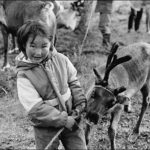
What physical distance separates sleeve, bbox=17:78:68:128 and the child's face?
196 mm

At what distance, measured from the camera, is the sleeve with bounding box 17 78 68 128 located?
247cm

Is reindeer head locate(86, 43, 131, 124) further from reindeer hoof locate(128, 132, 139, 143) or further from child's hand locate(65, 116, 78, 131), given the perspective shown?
reindeer hoof locate(128, 132, 139, 143)

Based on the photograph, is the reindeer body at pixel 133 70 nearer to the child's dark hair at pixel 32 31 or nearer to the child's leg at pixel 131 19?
the child's dark hair at pixel 32 31

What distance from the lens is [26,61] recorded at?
100 inches

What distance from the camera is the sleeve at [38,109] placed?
2.47m

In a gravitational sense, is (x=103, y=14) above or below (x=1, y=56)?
above

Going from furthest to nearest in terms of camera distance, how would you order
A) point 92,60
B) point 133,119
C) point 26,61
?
1. point 92,60
2. point 133,119
3. point 26,61

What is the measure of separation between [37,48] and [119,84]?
1.44 m

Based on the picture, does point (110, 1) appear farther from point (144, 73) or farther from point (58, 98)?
point (58, 98)

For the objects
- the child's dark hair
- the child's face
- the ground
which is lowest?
the ground

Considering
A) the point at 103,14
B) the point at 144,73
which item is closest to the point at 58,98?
the point at 144,73

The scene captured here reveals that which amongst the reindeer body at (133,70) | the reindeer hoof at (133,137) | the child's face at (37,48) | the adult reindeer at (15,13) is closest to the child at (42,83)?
the child's face at (37,48)

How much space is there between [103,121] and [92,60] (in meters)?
2.63

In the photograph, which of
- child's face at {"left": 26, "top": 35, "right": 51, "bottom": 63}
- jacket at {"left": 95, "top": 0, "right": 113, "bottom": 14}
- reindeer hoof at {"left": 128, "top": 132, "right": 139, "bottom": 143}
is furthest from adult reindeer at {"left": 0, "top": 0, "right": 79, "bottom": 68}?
child's face at {"left": 26, "top": 35, "right": 51, "bottom": 63}
